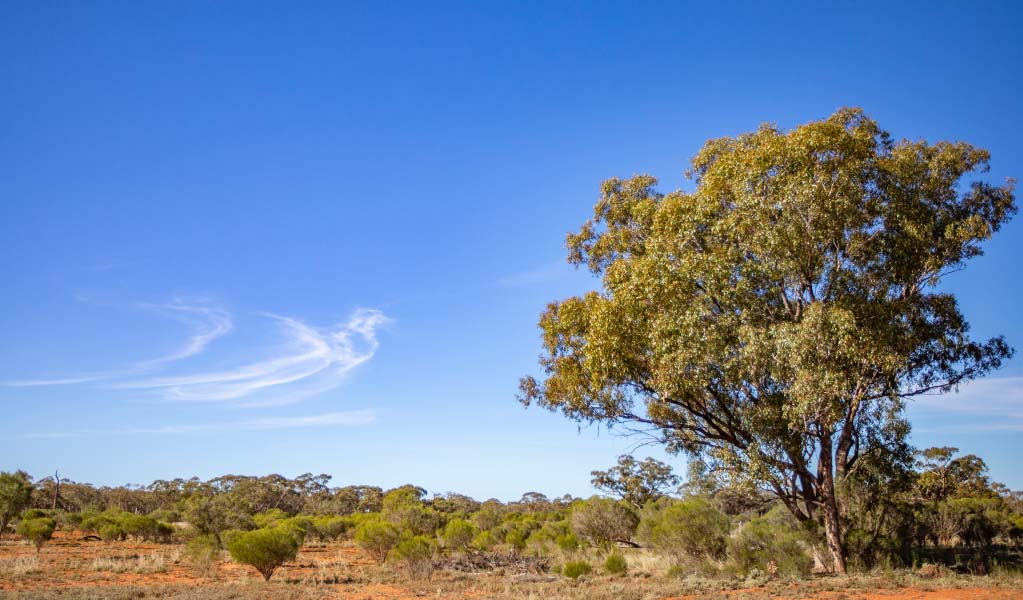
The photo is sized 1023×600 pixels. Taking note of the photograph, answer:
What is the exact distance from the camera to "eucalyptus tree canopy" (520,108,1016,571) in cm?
1248

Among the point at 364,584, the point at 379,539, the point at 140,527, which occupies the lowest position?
the point at 140,527

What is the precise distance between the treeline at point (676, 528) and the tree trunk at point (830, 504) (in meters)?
0.88

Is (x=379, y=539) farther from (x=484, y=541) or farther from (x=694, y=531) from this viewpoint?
(x=694, y=531)

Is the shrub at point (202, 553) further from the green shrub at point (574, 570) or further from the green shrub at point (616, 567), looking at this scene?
the green shrub at point (616, 567)

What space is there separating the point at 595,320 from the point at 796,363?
433cm

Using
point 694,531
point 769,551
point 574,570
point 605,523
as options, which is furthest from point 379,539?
point 769,551

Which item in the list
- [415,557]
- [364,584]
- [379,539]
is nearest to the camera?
[364,584]

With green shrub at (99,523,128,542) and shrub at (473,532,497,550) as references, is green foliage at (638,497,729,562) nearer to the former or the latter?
shrub at (473,532,497,550)

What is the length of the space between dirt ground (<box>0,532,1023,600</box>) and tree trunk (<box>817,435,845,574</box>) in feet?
3.86

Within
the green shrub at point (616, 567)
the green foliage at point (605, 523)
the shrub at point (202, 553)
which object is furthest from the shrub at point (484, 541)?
the green shrub at point (616, 567)

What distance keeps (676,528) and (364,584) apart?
34.6 ft

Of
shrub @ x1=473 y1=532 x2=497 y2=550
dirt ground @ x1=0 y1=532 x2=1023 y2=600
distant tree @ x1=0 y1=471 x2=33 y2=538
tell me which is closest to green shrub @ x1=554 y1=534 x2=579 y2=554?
dirt ground @ x1=0 y1=532 x2=1023 y2=600

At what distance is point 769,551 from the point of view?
1694 centimetres

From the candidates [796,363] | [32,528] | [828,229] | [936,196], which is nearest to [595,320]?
[796,363]
